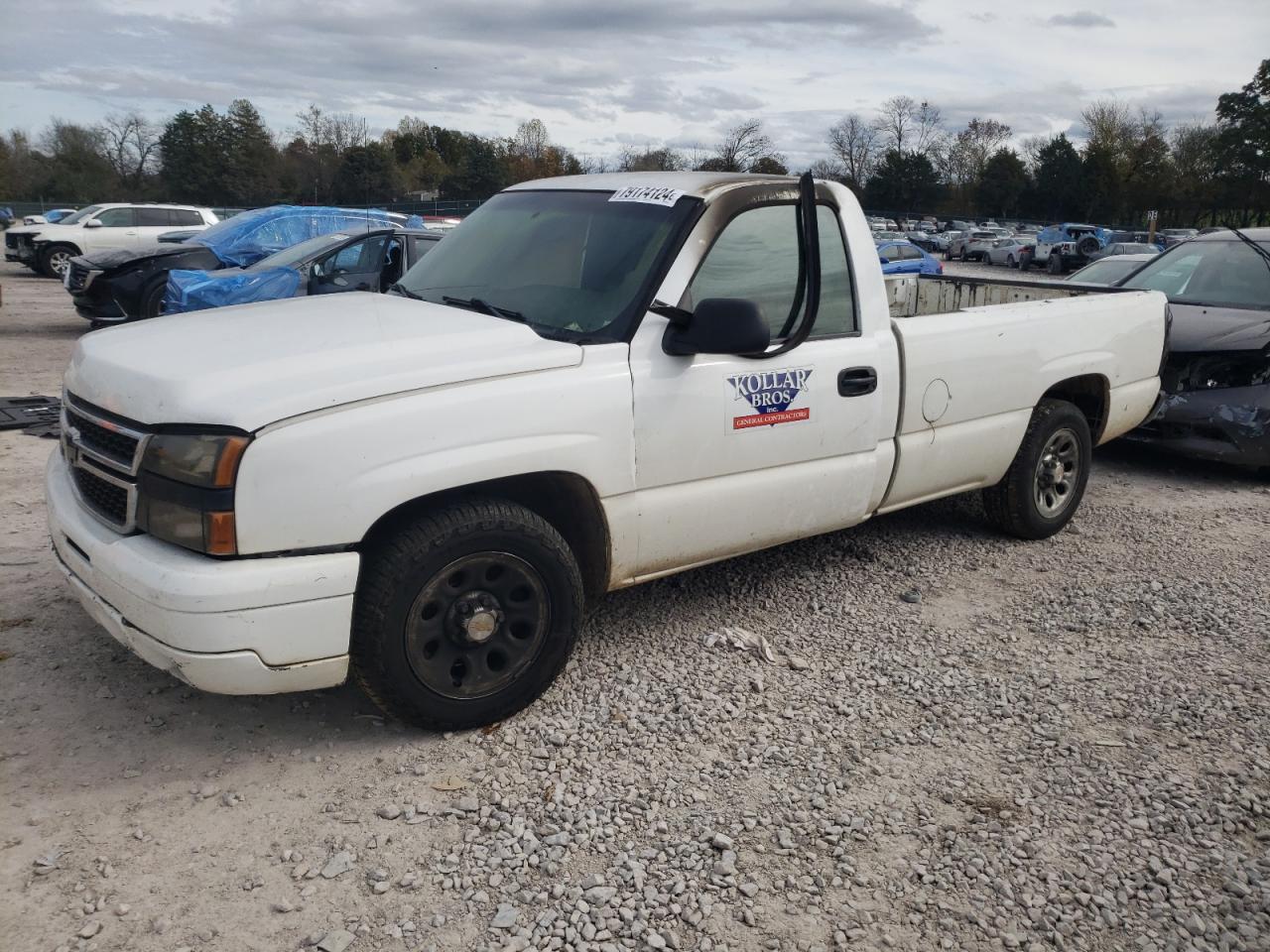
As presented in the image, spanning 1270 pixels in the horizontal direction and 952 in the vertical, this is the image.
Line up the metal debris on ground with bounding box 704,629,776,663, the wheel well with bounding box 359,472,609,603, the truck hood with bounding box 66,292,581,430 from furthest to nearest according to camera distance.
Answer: the metal debris on ground with bounding box 704,629,776,663 → the wheel well with bounding box 359,472,609,603 → the truck hood with bounding box 66,292,581,430

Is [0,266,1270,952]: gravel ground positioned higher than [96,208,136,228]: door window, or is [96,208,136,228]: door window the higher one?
[96,208,136,228]: door window

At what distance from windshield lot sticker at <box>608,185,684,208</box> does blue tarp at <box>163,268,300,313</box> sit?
7201 mm

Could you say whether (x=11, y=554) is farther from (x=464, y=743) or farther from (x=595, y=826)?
(x=595, y=826)

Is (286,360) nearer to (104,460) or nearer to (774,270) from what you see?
(104,460)

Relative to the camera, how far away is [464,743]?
11.1 feet

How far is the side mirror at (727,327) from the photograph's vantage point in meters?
3.43

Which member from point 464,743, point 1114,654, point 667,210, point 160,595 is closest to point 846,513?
point 1114,654

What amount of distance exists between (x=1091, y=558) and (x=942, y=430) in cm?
138

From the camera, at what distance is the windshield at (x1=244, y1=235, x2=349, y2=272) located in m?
10.9

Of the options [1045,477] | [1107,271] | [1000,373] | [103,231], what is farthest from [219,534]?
[103,231]

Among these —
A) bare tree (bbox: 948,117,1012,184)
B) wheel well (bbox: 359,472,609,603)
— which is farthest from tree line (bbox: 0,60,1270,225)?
wheel well (bbox: 359,472,609,603)

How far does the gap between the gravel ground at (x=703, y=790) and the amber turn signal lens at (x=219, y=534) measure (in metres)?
0.81

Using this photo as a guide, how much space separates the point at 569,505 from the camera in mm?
3602

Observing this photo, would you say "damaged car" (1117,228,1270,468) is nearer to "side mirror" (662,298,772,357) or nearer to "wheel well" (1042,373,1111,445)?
"wheel well" (1042,373,1111,445)
